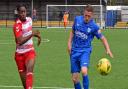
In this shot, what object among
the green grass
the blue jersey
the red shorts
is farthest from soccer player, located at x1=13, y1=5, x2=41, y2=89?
the green grass

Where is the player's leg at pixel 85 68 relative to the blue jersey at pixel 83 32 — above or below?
below

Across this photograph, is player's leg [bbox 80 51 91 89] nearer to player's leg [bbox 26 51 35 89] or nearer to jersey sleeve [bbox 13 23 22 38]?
player's leg [bbox 26 51 35 89]

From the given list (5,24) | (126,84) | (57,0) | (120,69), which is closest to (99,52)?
(120,69)

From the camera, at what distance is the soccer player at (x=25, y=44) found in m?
11.8

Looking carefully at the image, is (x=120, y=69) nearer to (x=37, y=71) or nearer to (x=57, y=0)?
(x=37, y=71)

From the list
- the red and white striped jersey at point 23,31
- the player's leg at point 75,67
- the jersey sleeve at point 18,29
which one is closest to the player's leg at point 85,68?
the player's leg at point 75,67

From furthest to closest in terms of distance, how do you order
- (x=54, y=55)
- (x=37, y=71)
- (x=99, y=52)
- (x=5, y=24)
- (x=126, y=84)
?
(x=5, y=24) < (x=99, y=52) < (x=54, y=55) < (x=37, y=71) < (x=126, y=84)

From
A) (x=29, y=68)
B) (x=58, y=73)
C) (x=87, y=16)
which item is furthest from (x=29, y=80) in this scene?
(x=58, y=73)

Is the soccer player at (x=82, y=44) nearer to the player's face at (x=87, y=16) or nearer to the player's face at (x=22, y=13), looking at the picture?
the player's face at (x=87, y=16)

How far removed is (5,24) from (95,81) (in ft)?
161

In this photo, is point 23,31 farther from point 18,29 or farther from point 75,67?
point 75,67

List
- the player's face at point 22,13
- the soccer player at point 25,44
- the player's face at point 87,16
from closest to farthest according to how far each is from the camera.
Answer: the player's face at point 87,16 < the player's face at point 22,13 < the soccer player at point 25,44

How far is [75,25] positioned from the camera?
11.9 meters

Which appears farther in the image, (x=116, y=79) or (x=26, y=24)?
(x=116, y=79)
